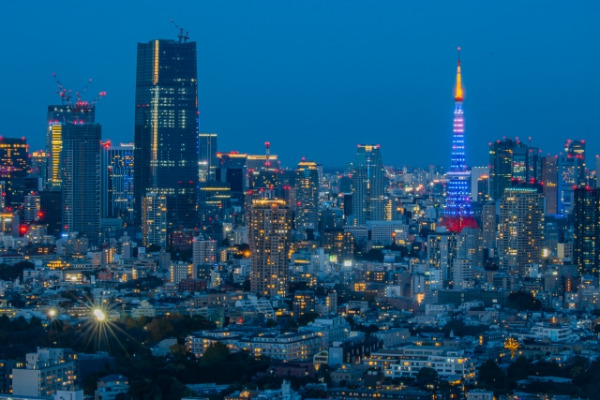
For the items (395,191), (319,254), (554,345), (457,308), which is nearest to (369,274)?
(319,254)

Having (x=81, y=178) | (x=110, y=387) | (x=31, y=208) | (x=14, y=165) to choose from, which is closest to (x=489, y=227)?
(x=81, y=178)

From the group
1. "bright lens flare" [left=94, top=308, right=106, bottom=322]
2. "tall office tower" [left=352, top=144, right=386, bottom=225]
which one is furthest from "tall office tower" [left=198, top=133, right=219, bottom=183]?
"bright lens flare" [left=94, top=308, right=106, bottom=322]

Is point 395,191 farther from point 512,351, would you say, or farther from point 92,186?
point 512,351

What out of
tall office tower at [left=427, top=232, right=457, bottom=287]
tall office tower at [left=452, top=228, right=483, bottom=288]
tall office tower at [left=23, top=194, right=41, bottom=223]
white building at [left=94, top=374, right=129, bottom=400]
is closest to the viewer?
white building at [left=94, top=374, right=129, bottom=400]

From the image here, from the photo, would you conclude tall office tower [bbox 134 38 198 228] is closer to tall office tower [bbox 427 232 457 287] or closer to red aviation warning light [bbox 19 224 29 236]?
red aviation warning light [bbox 19 224 29 236]

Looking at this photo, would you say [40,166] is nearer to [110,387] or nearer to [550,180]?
[550,180]
